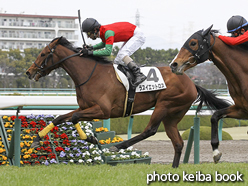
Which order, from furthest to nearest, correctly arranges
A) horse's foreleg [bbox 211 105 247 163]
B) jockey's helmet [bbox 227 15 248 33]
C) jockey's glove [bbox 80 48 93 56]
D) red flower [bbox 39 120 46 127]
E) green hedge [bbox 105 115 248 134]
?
1. green hedge [bbox 105 115 248 134]
2. red flower [bbox 39 120 46 127]
3. jockey's glove [bbox 80 48 93 56]
4. jockey's helmet [bbox 227 15 248 33]
5. horse's foreleg [bbox 211 105 247 163]

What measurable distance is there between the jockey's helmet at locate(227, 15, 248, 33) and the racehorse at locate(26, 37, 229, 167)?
830 mm

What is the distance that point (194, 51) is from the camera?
4055mm

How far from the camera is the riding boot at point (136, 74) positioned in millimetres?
4512

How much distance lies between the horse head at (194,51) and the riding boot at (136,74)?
62 centimetres

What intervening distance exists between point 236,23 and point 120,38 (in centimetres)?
138

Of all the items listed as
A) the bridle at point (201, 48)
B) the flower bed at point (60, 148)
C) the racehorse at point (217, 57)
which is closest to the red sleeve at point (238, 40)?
the racehorse at point (217, 57)

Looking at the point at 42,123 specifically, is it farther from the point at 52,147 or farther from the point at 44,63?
the point at 44,63

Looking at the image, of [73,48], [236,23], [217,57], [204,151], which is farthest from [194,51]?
[204,151]

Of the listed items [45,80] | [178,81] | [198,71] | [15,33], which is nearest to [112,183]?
[178,81]

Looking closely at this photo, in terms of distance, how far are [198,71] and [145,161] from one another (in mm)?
51491

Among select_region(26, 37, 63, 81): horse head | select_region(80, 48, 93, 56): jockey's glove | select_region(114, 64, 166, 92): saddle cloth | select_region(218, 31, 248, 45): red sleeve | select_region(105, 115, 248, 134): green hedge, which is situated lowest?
select_region(105, 115, 248, 134): green hedge

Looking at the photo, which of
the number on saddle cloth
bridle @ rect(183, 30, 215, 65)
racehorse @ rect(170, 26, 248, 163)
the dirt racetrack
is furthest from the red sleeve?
the dirt racetrack

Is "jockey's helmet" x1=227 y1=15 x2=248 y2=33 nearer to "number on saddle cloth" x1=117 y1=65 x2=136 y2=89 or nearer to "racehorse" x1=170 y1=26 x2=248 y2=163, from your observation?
"racehorse" x1=170 y1=26 x2=248 y2=163

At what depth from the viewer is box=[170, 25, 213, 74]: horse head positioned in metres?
4.04
